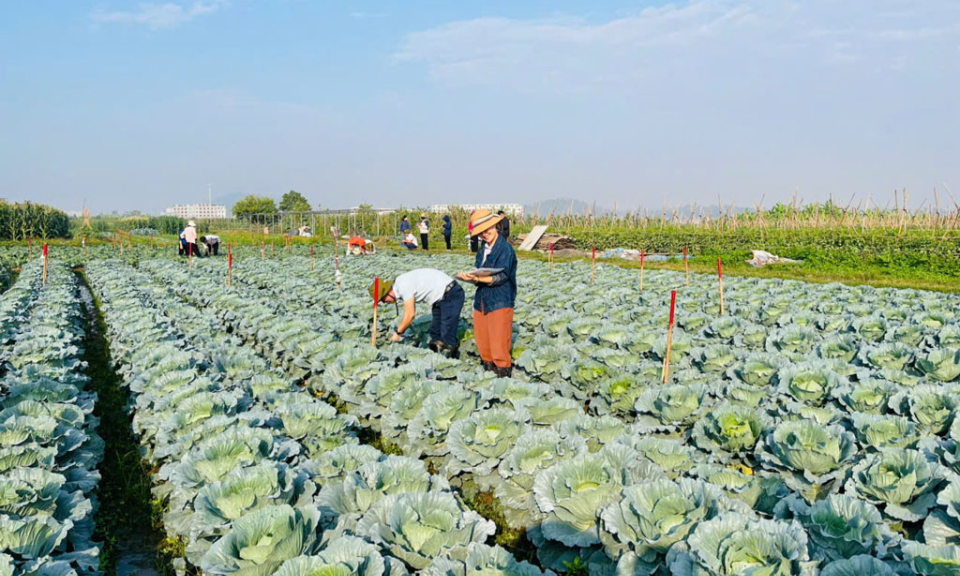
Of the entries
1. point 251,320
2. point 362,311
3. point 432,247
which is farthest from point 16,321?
point 432,247

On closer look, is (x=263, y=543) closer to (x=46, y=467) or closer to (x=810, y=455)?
(x=46, y=467)

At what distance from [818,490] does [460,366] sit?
3.12 meters

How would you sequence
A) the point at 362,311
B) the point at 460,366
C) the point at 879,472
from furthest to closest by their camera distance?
the point at 362,311
the point at 460,366
the point at 879,472

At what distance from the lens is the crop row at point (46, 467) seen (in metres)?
2.71

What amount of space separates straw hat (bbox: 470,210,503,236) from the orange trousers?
82 cm

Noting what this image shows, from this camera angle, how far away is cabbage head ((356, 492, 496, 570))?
8.73 ft

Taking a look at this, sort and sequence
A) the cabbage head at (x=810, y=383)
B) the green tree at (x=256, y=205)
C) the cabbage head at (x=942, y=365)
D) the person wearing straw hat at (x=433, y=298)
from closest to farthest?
the cabbage head at (x=810, y=383) → the cabbage head at (x=942, y=365) → the person wearing straw hat at (x=433, y=298) → the green tree at (x=256, y=205)

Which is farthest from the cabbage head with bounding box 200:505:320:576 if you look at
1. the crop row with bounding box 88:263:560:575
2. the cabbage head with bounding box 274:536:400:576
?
the cabbage head with bounding box 274:536:400:576

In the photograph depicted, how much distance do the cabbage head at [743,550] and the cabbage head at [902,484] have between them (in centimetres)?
85

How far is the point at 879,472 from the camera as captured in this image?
118 inches

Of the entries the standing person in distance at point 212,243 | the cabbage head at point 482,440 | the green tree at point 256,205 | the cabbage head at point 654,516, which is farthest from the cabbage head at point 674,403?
the green tree at point 256,205

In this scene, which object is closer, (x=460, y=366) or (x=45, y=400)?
(x=45, y=400)

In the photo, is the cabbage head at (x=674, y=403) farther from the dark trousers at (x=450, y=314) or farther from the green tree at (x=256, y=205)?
the green tree at (x=256, y=205)

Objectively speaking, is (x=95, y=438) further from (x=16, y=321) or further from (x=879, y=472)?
(x=16, y=321)
